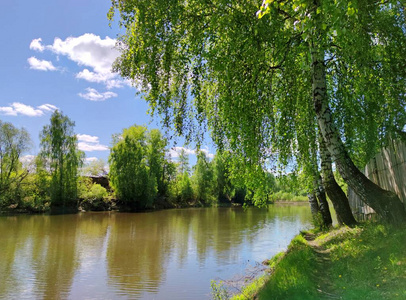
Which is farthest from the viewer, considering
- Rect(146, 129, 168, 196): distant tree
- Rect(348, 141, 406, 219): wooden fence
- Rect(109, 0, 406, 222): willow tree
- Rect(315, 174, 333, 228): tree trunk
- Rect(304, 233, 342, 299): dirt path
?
Rect(146, 129, 168, 196): distant tree

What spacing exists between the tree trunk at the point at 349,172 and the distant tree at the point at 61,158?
43.0 m

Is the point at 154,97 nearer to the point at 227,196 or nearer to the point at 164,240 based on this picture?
the point at 164,240

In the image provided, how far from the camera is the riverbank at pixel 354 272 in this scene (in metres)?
4.34

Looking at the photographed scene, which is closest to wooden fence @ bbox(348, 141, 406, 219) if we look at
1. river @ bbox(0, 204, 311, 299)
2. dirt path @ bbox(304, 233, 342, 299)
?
dirt path @ bbox(304, 233, 342, 299)

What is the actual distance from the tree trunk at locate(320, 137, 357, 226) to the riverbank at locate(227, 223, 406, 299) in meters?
1.62

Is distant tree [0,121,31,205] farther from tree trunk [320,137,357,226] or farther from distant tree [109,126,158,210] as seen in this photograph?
tree trunk [320,137,357,226]

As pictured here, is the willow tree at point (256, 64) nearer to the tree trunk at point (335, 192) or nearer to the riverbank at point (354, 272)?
the riverbank at point (354, 272)

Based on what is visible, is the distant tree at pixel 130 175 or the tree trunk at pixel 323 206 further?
the distant tree at pixel 130 175

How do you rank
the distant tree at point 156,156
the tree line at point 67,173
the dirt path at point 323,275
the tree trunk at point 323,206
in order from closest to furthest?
the dirt path at point 323,275
the tree trunk at point 323,206
the tree line at point 67,173
the distant tree at point 156,156

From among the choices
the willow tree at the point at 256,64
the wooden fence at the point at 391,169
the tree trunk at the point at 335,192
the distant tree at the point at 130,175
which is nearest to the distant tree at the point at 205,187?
the distant tree at the point at 130,175

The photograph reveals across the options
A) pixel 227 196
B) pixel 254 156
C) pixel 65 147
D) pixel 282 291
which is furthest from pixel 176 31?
pixel 227 196

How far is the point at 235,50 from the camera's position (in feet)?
20.9

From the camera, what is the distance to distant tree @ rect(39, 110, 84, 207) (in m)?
43.9

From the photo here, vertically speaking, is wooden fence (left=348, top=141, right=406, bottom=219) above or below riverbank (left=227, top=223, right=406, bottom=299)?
above
